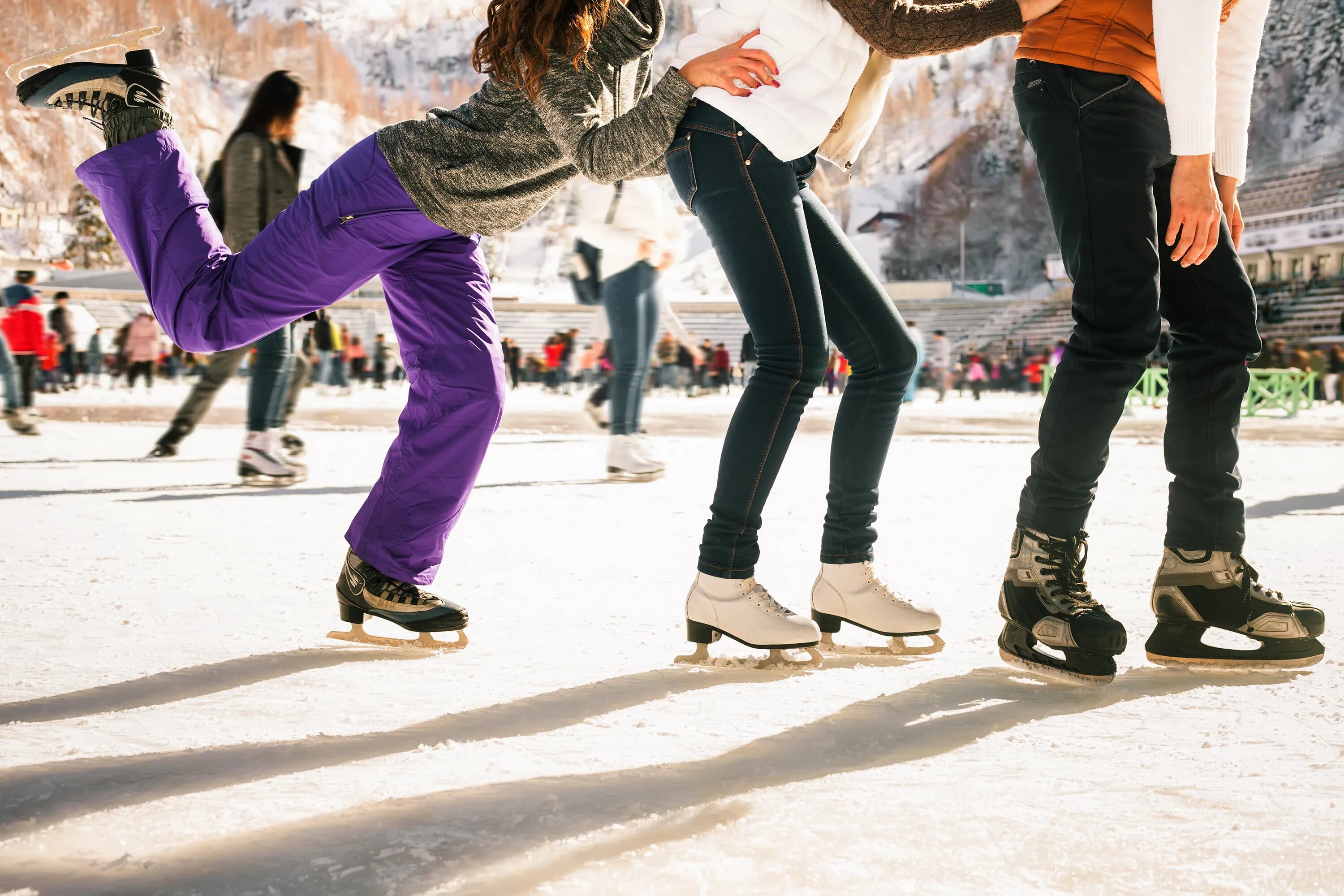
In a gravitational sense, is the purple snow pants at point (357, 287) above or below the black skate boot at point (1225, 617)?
above

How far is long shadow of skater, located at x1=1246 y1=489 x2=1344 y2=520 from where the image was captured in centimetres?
339

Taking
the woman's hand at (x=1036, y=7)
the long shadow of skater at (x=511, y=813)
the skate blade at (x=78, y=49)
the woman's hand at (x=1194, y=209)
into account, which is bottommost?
the long shadow of skater at (x=511, y=813)

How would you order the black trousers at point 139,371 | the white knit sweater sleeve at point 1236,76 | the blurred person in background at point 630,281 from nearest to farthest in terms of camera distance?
the white knit sweater sleeve at point 1236,76 < the blurred person in background at point 630,281 < the black trousers at point 139,371

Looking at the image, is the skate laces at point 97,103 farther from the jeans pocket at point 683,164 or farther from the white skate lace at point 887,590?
the white skate lace at point 887,590

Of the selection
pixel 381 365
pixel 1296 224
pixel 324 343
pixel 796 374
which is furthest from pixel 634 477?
pixel 1296 224

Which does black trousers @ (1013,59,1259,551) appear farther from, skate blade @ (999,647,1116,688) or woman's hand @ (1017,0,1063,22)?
skate blade @ (999,647,1116,688)

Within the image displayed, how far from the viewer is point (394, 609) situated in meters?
Result: 1.74

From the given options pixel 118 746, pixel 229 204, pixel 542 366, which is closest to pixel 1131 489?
pixel 229 204

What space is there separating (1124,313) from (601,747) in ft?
3.11

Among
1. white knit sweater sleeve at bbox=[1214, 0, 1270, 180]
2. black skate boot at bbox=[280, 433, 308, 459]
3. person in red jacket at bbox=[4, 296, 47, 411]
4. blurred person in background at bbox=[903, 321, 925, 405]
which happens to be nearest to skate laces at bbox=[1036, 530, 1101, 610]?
blurred person in background at bbox=[903, 321, 925, 405]

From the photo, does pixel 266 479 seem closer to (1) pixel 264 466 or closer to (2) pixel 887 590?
(1) pixel 264 466

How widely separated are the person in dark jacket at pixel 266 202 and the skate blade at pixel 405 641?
2.20 metres

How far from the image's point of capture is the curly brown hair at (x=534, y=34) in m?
1.50

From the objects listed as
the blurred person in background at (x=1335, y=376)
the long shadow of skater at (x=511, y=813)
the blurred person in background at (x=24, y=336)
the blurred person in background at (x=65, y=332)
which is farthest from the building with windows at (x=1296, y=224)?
the long shadow of skater at (x=511, y=813)
